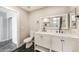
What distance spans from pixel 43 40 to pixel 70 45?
45 cm

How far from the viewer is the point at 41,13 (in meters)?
1.14

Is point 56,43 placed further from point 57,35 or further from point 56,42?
point 57,35

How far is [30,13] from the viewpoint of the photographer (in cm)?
116

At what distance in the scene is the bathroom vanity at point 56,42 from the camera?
1.02 metres

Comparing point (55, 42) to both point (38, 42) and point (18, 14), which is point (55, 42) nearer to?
point (38, 42)

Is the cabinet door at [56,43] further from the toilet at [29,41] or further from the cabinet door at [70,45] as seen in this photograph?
the toilet at [29,41]

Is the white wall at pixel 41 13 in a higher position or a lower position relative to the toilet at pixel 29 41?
higher

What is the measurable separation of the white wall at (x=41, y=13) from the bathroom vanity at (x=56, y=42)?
0.13 metres

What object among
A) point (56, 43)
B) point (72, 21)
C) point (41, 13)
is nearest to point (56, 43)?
point (56, 43)

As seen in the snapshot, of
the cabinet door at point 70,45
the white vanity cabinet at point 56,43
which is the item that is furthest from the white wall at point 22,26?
the cabinet door at point 70,45

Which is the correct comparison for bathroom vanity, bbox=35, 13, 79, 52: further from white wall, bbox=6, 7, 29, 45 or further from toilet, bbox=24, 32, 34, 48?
white wall, bbox=6, 7, 29, 45

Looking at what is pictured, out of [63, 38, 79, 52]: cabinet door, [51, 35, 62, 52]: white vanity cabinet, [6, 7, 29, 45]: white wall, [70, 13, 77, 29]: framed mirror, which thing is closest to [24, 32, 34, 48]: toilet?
[6, 7, 29, 45]: white wall
